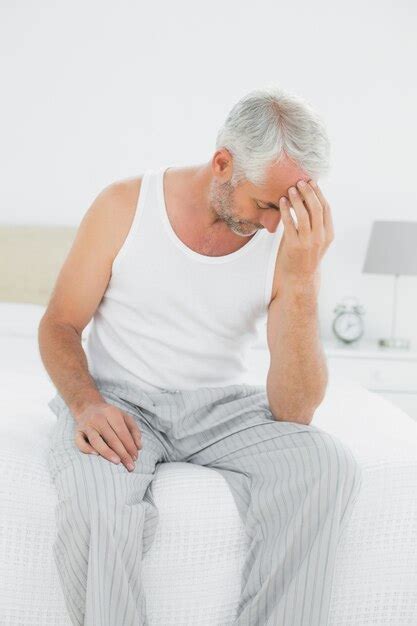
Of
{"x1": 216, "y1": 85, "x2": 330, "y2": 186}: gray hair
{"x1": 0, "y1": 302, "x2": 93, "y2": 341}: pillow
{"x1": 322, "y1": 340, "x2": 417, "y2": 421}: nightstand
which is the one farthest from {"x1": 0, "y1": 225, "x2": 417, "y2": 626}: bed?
{"x1": 322, "y1": 340, "x2": 417, "y2": 421}: nightstand

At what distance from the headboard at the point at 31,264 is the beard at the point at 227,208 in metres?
2.39

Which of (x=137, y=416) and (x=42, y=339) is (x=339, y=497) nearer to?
(x=137, y=416)

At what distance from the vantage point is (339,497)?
5.00 feet

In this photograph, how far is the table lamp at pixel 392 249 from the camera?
159 inches

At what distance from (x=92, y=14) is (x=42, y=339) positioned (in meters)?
2.80

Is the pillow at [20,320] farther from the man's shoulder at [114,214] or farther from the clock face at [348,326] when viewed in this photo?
the man's shoulder at [114,214]

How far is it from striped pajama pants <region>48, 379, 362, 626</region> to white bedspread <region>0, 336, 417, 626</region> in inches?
1.3

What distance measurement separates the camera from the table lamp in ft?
13.2

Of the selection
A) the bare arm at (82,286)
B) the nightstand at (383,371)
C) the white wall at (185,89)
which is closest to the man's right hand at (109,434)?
the bare arm at (82,286)

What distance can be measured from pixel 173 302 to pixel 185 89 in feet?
8.71

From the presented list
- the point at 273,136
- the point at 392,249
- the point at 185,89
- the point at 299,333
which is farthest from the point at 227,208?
the point at 185,89

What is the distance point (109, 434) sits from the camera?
162cm

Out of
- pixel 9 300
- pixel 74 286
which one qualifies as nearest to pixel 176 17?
pixel 9 300

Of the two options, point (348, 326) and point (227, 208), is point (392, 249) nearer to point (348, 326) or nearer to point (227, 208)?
point (348, 326)
